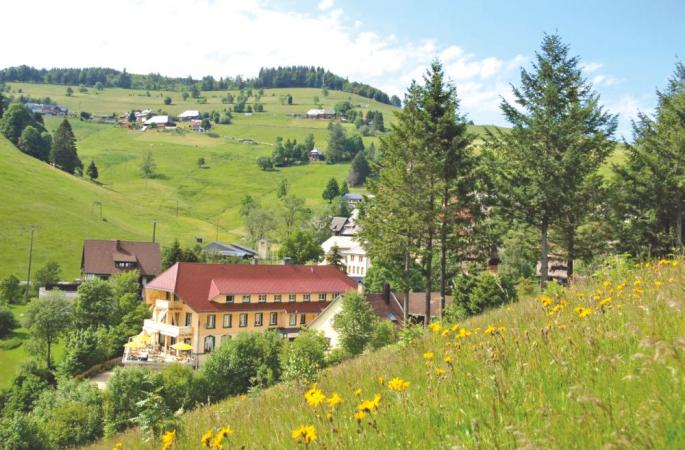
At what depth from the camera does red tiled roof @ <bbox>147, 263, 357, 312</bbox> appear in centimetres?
5297

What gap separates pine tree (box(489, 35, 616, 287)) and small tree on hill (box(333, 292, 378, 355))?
→ 13.4 m

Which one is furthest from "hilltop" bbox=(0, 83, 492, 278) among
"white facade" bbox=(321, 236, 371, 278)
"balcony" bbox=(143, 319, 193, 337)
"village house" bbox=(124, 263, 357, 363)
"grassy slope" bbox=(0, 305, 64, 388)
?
"village house" bbox=(124, 263, 357, 363)

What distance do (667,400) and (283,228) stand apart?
114922mm

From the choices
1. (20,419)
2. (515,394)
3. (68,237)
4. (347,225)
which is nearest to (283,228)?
(347,225)

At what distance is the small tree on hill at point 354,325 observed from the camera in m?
35.6

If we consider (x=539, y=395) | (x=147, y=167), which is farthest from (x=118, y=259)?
(x=147, y=167)

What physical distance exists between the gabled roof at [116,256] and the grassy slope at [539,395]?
78.6 metres

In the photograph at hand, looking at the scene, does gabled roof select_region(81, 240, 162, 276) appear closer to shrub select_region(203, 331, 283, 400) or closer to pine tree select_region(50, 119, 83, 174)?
shrub select_region(203, 331, 283, 400)

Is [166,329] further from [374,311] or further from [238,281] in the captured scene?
[374,311]

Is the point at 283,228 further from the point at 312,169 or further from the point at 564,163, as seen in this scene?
the point at 564,163

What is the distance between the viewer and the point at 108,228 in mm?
103562

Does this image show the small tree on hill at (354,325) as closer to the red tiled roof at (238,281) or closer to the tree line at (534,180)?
the tree line at (534,180)

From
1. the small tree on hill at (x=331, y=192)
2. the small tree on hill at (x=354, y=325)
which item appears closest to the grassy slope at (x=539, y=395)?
the small tree on hill at (x=354, y=325)

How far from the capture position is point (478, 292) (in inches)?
1207
